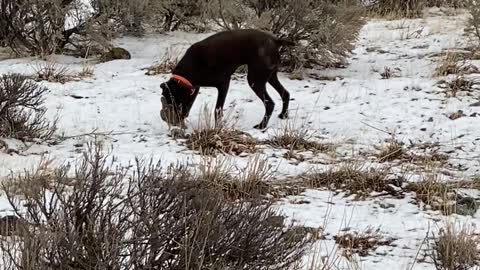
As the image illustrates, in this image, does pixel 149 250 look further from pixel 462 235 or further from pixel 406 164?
pixel 406 164

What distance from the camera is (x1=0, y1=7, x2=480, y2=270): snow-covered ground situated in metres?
Result: 4.72

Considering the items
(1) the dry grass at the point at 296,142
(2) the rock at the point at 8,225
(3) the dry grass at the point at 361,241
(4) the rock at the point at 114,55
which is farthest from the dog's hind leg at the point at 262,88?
(2) the rock at the point at 8,225

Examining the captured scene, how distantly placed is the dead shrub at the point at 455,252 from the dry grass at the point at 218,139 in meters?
2.80

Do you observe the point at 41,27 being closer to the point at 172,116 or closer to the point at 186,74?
the point at 186,74

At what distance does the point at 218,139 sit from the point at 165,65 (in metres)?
3.20

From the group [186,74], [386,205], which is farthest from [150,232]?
[186,74]

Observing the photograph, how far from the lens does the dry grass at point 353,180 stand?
530cm

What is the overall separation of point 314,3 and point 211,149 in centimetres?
397

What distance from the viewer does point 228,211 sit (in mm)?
3193

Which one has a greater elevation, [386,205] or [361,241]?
[361,241]

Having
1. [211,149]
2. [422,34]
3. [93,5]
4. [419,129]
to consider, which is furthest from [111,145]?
[422,34]

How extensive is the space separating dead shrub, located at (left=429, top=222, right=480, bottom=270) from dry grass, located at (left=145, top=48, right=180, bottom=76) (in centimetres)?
601

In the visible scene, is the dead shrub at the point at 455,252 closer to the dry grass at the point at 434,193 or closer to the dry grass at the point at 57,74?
the dry grass at the point at 434,193

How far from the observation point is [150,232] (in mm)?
2887
